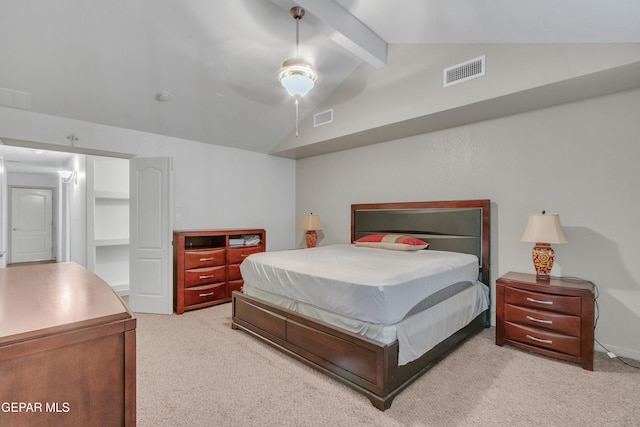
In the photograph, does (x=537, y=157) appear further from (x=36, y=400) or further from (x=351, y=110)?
(x=36, y=400)

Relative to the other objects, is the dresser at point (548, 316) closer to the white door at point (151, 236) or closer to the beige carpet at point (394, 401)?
the beige carpet at point (394, 401)

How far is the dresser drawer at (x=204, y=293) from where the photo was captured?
13.3ft

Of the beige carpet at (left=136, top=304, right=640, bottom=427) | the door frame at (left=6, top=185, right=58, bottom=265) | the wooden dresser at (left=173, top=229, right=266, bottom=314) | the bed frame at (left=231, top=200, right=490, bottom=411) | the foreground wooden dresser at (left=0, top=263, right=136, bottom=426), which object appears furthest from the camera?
the door frame at (left=6, top=185, right=58, bottom=265)

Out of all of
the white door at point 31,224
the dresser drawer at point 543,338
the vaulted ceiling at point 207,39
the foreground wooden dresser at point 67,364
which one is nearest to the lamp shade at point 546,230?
the dresser drawer at point 543,338

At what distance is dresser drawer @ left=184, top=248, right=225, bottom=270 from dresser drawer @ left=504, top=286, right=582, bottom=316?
3.50 meters

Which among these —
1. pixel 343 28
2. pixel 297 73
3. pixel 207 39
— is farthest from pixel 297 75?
pixel 207 39

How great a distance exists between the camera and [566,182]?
3016 mm

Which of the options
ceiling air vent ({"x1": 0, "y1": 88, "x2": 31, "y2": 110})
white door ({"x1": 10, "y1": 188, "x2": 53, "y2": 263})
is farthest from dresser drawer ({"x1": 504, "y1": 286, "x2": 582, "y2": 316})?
white door ({"x1": 10, "y1": 188, "x2": 53, "y2": 263})

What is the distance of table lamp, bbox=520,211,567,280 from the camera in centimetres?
275

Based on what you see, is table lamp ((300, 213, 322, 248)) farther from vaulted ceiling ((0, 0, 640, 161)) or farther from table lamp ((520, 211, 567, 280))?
table lamp ((520, 211, 567, 280))

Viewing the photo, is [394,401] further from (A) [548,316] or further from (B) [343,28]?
(B) [343,28]

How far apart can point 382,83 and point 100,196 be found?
4537 mm

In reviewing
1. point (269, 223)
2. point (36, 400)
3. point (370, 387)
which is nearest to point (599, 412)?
point (370, 387)

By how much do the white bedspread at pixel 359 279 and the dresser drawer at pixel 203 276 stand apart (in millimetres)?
1227
